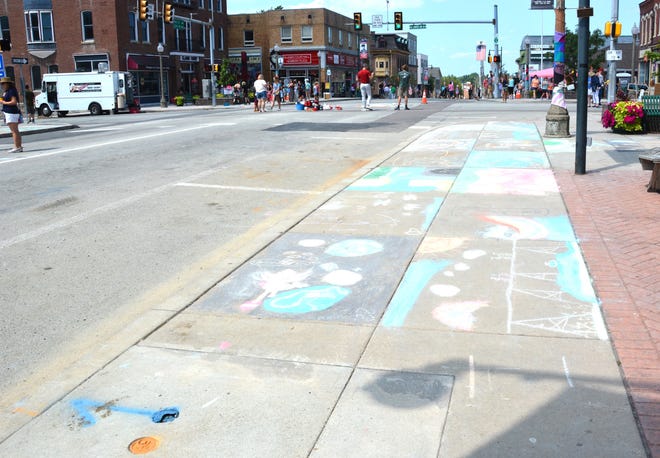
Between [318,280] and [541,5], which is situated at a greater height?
[541,5]

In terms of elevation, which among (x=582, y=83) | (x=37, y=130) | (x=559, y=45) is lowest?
(x=37, y=130)

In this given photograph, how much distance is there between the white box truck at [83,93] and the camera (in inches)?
1574

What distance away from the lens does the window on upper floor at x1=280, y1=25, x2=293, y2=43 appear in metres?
69.8

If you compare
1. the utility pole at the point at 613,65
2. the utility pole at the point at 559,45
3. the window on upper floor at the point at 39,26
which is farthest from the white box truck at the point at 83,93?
the utility pole at the point at 559,45

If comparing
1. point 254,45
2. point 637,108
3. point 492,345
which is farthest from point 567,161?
point 254,45

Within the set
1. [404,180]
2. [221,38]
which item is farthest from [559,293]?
[221,38]

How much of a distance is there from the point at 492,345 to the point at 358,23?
44781 mm

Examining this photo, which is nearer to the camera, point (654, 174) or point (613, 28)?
point (654, 174)

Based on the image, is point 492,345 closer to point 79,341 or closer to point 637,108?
point 79,341

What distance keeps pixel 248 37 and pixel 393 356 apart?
71134mm

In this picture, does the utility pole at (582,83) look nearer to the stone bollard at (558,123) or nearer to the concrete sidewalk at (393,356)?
the concrete sidewalk at (393,356)

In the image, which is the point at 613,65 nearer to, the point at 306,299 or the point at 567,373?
the point at 306,299

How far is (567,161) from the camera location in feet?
38.6

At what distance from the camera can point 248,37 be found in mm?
71375
